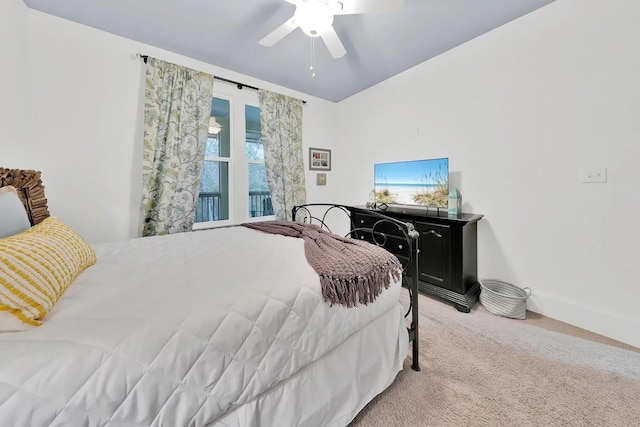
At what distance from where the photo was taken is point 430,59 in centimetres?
287

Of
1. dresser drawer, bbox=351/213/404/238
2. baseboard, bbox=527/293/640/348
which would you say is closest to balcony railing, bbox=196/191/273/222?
dresser drawer, bbox=351/213/404/238

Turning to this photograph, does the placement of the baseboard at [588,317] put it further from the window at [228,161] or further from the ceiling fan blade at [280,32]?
the window at [228,161]

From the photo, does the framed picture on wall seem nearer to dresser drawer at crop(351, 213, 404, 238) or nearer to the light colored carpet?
dresser drawer at crop(351, 213, 404, 238)

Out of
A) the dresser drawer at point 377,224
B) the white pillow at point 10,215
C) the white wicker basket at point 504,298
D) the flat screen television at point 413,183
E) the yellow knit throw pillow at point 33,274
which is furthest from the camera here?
the dresser drawer at point 377,224

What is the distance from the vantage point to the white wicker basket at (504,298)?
7.01ft

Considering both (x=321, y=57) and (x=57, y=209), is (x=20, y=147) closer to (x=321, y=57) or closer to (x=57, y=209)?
(x=57, y=209)

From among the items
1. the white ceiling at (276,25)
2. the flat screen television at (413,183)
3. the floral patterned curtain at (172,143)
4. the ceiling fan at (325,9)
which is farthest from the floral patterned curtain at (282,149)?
the ceiling fan at (325,9)

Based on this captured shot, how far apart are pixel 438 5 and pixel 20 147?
3444mm

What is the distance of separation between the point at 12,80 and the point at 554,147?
420 cm

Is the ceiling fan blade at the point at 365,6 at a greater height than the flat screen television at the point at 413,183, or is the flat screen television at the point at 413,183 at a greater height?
the ceiling fan blade at the point at 365,6

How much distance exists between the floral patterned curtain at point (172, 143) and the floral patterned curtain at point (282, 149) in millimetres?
759

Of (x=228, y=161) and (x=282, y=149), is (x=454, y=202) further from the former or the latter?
(x=228, y=161)

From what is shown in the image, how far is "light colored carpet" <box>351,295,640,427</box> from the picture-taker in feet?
4.08

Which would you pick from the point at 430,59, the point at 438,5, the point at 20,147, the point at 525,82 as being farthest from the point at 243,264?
the point at 430,59
